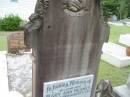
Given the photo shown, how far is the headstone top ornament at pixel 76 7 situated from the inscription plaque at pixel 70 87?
0.99m

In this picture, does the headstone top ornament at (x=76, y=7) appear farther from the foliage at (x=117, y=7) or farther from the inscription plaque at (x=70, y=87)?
the foliage at (x=117, y=7)

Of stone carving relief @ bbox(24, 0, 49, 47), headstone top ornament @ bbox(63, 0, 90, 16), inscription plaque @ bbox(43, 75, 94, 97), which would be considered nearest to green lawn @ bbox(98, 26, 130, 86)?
inscription plaque @ bbox(43, 75, 94, 97)

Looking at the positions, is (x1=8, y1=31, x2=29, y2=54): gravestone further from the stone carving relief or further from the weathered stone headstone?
the stone carving relief

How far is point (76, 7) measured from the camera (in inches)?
135

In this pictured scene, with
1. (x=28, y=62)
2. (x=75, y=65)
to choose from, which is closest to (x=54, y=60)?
(x=75, y=65)

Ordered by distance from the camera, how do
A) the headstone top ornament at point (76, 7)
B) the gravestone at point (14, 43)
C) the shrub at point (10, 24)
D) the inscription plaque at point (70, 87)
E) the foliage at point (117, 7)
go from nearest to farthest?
the headstone top ornament at point (76, 7)
the inscription plaque at point (70, 87)
the gravestone at point (14, 43)
the shrub at point (10, 24)
the foliage at point (117, 7)

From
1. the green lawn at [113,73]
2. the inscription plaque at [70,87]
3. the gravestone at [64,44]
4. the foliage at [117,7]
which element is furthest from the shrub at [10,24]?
the gravestone at [64,44]

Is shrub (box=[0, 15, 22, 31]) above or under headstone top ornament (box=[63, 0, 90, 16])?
under

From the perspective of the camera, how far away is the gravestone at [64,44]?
10.7ft

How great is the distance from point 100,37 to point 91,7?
20.3 inches

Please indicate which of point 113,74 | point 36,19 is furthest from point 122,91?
point 36,19

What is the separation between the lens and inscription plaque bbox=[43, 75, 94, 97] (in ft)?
12.1

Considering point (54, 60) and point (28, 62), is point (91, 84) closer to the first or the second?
Answer: point (54, 60)

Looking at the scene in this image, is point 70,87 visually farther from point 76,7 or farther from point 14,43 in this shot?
point 14,43
